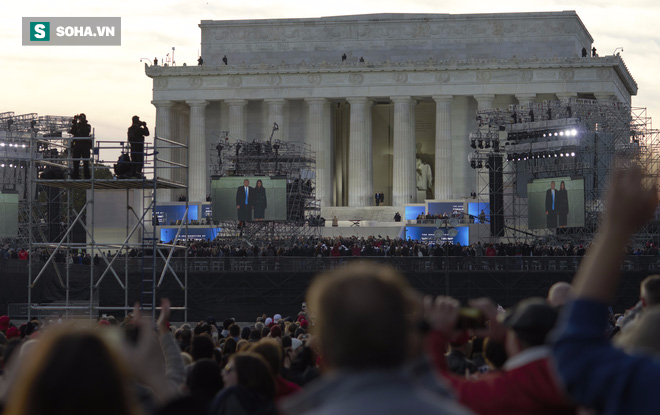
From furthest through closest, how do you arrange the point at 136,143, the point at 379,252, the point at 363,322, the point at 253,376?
the point at 379,252 < the point at 136,143 < the point at 253,376 < the point at 363,322

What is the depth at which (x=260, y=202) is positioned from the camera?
65125mm

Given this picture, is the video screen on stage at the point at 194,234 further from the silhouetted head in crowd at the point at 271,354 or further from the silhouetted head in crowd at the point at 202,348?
the silhouetted head in crowd at the point at 271,354

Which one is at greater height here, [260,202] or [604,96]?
[604,96]

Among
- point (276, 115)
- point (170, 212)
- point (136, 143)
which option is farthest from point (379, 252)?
point (276, 115)

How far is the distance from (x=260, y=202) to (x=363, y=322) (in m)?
60.9

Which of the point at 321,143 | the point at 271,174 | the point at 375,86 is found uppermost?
the point at 375,86

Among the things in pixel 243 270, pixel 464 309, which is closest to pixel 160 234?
pixel 243 270

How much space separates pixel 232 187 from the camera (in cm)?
6588

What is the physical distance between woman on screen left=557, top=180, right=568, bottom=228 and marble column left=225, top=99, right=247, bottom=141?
47.8 meters

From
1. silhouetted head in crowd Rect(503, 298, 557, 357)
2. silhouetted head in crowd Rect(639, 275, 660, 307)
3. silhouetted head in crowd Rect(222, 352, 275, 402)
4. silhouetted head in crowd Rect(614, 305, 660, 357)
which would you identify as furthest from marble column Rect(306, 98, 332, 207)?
silhouetted head in crowd Rect(614, 305, 660, 357)

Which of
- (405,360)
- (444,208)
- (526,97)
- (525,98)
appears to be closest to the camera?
(405,360)

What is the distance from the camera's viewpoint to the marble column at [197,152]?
104 metres

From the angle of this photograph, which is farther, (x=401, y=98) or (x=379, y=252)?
(x=401, y=98)

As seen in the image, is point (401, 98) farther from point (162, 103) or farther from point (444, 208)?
point (162, 103)
